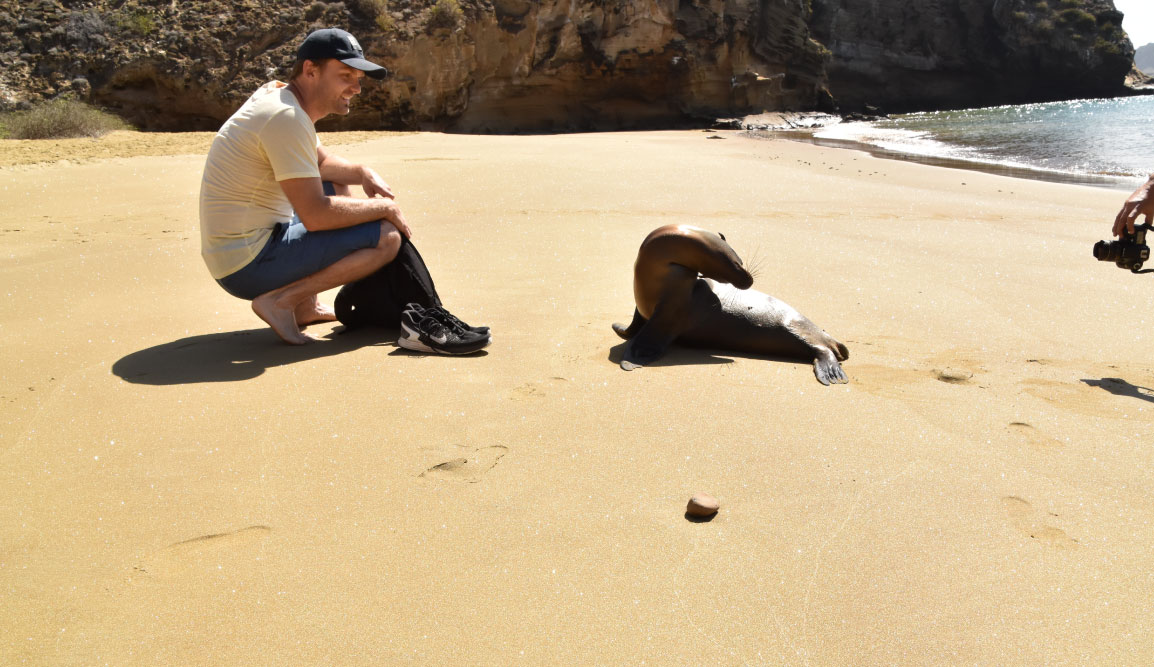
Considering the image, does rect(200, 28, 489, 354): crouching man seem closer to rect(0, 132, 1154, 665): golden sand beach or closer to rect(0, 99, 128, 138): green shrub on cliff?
rect(0, 132, 1154, 665): golden sand beach

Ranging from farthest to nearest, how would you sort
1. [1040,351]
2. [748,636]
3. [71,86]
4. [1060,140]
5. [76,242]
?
[1060,140] < [71,86] < [76,242] < [1040,351] < [748,636]

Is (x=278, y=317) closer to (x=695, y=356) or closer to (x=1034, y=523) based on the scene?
(x=695, y=356)

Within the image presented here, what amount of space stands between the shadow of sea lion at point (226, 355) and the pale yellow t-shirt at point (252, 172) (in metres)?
0.35

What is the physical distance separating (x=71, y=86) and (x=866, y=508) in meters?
19.2

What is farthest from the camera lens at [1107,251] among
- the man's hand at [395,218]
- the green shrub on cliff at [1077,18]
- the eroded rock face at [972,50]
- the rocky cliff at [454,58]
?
the green shrub on cliff at [1077,18]

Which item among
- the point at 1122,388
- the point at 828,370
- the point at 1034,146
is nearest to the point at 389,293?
the point at 828,370

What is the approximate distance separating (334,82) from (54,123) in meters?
11.7

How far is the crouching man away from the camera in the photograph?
11.4ft

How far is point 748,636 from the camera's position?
1.86 meters

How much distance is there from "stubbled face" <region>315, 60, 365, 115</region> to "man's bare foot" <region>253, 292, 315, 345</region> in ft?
2.94

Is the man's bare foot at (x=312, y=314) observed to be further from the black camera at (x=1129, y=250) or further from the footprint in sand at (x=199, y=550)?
the black camera at (x=1129, y=250)

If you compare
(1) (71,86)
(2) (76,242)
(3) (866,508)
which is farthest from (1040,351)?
(1) (71,86)

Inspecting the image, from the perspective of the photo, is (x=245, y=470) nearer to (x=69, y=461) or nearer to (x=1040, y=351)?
(x=69, y=461)

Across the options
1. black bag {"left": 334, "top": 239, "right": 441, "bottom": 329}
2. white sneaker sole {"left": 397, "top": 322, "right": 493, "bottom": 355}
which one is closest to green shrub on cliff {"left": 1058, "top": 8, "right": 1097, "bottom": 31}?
black bag {"left": 334, "top": 239, "right": 441, "bottom": 329}
